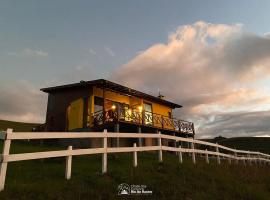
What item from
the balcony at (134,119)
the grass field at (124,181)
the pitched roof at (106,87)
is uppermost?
the pitched roof at (106,87)

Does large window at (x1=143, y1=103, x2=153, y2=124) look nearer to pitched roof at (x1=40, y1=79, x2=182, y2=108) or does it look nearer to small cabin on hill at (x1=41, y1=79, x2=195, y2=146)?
small cabin on hill at (x1=41, y1=79, x2=195, y2=146)

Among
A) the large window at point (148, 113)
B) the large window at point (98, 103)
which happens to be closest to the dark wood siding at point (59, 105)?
the large window at point (98, 103)

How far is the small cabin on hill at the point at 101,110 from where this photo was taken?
2041 centimetres

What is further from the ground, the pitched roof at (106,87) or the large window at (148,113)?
the pitched roof at (106,87)

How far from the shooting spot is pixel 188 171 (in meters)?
Answer: 9.48

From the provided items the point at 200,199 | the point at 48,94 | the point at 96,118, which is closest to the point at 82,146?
the point at 96,118

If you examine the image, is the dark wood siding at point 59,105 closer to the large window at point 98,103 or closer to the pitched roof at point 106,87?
the pitched roof at point 106,87

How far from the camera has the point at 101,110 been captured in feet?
69.6

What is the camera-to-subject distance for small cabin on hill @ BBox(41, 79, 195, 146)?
20406 millimetres

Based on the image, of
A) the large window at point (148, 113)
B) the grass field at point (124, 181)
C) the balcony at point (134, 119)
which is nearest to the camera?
the grass field at point (124, 181)

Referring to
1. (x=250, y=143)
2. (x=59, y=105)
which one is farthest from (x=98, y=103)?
(x=250, y=143)

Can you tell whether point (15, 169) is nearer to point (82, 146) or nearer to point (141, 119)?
point (82, 146)

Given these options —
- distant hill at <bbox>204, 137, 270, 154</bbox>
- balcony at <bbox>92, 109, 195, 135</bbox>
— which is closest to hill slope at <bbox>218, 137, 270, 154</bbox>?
distant hill at <bbox>204, 137, 270, 154</bbox>

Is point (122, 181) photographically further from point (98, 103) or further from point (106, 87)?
point (98, 103)
